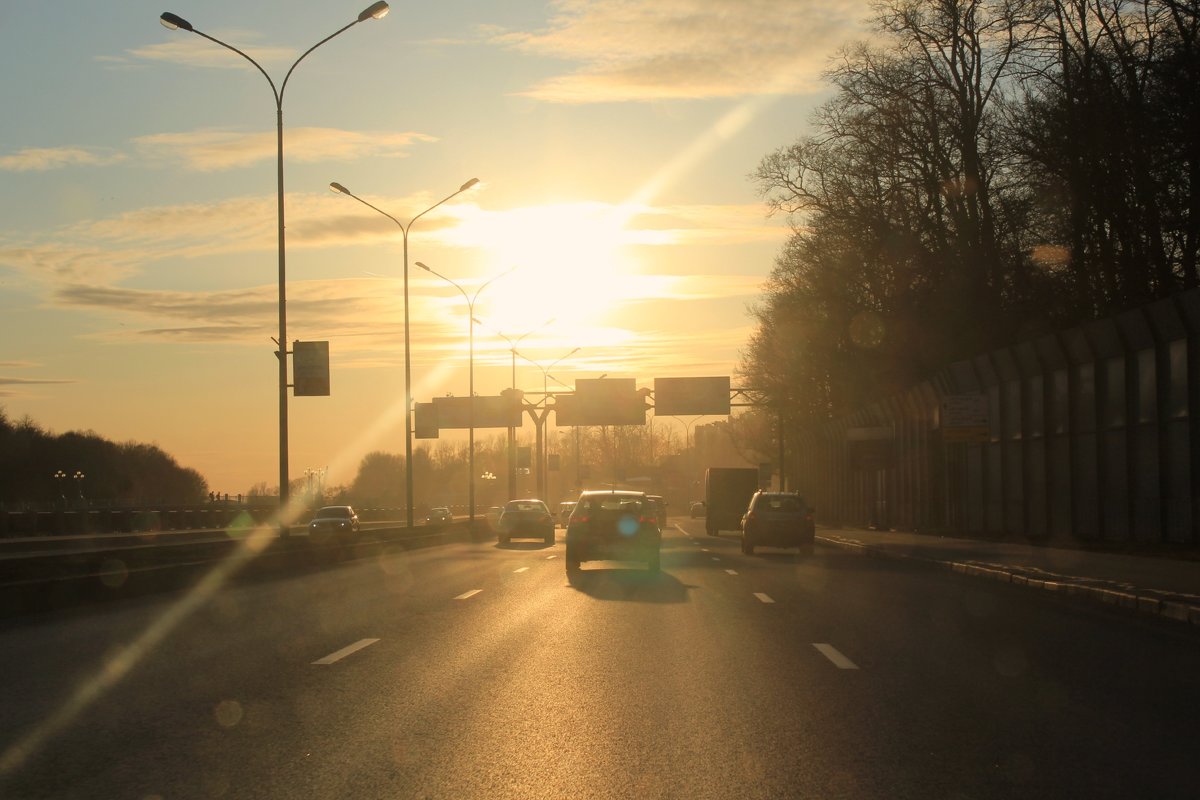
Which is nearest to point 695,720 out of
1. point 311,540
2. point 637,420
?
point 311,540

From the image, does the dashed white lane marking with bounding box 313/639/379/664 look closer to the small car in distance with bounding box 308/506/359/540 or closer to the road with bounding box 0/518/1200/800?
the road with bounding box 0/518/1200/800

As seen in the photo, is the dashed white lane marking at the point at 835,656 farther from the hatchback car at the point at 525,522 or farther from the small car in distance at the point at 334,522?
the small car in distance at the point at 334,522

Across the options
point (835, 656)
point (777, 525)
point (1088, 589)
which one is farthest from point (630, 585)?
point (777, 525)

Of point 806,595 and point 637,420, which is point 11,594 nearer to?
point 806,595

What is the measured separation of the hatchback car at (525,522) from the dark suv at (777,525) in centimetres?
1213

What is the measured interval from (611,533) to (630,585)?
358 cm

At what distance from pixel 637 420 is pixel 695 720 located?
237ft

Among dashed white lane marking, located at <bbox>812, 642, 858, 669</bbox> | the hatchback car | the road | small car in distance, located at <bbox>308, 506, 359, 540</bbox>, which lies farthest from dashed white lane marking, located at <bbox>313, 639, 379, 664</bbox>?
small car in distance, located at <bbox>308, 506, 359, 540</bbox>

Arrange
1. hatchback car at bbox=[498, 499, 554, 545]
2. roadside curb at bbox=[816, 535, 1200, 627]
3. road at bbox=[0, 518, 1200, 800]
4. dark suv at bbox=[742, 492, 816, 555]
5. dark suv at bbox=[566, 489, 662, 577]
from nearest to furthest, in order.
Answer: road at bbox=[0, 518, 1200, 800] → roadside curb at bbox=[816, 535, 1200, 627] → dark suv at bbox=[566, 489, 662, 577] → dark suv at bbox=[742, 492, 816, 555] → hatchback car at bbox=[498, 499, 554, 545]

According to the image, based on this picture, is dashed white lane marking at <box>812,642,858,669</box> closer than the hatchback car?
Yes

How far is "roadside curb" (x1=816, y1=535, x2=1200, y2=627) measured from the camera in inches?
650

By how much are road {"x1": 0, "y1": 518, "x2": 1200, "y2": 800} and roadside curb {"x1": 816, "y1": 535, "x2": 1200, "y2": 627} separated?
492mm

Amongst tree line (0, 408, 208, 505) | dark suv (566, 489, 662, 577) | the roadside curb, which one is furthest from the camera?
tree line (0, 408, 208, 505)

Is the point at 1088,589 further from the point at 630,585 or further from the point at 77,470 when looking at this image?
the point at 77,470
